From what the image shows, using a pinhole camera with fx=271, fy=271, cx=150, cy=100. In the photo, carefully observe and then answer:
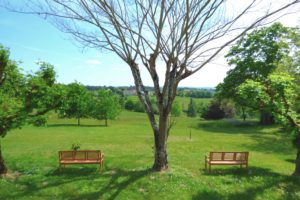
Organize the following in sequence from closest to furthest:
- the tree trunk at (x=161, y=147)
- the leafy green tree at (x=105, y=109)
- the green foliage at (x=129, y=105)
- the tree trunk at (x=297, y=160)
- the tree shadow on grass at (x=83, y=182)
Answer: the tree shadow on grass at (x=83, y=182) → the tree trunk at (x=161, y=147) → the tree trunk at (x=297, y=160) → the leafy green tree at (x=105, y=109) → the green foliage at (x=129, y=105)

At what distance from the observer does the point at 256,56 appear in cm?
3566

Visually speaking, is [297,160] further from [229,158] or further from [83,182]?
[83,182]

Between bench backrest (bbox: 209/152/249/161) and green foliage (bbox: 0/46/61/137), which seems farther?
bench backrest (bbox: 209/152/249/161)

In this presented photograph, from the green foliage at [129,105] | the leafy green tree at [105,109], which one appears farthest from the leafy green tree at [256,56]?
the green foliage at [129,105]

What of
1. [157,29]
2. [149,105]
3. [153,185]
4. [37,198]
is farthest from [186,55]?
[37,198]

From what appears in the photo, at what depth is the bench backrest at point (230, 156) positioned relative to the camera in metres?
11.9

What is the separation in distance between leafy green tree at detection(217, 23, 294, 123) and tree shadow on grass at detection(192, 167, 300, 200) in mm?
22292

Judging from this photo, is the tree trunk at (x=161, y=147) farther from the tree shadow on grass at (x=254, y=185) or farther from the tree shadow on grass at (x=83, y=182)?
the tree shadow on grass at (x=254, y=185)

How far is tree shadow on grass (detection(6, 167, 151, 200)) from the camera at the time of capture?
8898 mm

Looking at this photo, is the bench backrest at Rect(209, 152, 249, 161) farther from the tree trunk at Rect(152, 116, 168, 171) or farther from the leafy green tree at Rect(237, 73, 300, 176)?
the tree trunk at Rect(152, 116, 168, 171)

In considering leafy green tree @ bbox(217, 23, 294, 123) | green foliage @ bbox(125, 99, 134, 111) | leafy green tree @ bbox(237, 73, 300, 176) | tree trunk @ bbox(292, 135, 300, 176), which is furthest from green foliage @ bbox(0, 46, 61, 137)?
green foliage @ bbox(125, 99, 134, 111)

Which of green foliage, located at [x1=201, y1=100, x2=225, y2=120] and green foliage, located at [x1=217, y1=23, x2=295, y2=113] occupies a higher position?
green foliage, located at [x1=217, y1=23, x2=295, y2=113]

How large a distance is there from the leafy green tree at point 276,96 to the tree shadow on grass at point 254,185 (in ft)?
3.97

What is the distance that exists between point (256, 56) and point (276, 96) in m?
26.7
